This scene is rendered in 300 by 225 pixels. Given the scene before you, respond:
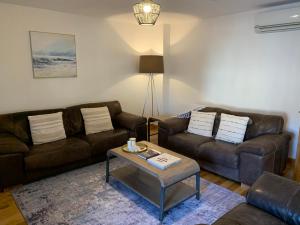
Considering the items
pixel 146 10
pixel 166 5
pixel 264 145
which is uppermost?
pixel 166 5

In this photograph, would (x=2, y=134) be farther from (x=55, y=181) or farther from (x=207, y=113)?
(x=207, y=113)

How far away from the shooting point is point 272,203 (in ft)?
5.38

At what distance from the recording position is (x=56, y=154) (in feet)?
9.71

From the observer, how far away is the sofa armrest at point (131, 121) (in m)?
3.81

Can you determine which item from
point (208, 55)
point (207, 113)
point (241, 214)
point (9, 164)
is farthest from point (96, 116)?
point (241, 214)

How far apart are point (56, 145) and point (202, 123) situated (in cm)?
214

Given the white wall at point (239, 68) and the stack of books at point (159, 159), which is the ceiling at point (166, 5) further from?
the stack of books at point (159, 159)

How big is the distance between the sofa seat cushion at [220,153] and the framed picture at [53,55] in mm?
2477

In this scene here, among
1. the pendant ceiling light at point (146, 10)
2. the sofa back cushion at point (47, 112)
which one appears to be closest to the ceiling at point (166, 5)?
the pendant ceiling light at point (146, 10)

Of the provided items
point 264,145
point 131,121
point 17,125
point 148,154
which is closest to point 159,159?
point 148,154

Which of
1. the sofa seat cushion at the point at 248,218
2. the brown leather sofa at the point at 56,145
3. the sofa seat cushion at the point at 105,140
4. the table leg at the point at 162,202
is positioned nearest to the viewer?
the sofa seat cushion at the point at 248,218

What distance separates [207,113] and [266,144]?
1.14 m

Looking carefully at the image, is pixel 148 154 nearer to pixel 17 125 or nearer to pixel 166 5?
pixel 17 125

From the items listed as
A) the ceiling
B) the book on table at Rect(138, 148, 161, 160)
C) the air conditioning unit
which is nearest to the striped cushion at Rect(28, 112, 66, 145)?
the book on table at Rect(138, 148, 161, 160)
